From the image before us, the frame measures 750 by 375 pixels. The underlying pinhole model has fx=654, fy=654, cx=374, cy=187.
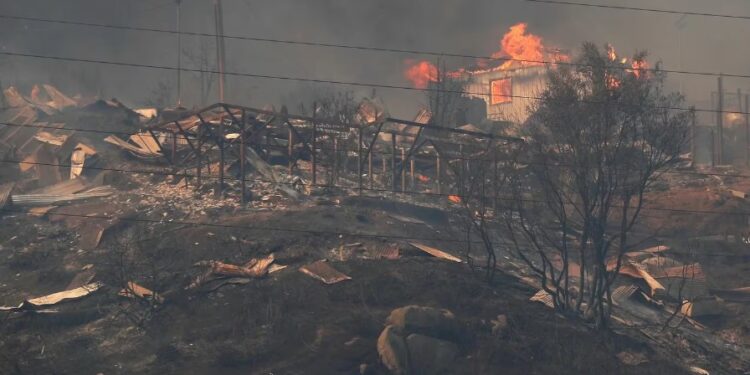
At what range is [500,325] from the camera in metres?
13.8

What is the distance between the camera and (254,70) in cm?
6041

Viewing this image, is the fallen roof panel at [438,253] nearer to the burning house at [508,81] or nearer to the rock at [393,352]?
the rock at [393,352]

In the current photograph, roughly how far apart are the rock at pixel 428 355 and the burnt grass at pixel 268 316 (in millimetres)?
252

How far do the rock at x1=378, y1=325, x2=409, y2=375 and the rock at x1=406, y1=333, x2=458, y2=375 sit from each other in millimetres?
124

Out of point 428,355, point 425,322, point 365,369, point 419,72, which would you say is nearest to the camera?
point 365,369

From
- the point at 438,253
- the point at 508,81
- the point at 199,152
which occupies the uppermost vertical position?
the point at 508,81

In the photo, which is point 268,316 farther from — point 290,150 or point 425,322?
point 290,150

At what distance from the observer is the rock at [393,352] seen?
1202cm

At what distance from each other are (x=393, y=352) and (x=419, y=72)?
44.9 m

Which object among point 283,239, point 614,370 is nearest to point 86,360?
point 283,239

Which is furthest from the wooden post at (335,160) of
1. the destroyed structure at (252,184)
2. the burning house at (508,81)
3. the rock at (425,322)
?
the burning house at (508,81)

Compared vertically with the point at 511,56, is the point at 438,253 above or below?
below

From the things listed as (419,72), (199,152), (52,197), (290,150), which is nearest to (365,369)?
(290,150)

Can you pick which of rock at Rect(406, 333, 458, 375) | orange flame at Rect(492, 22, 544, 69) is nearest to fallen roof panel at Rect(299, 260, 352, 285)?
rock at Rect(406, 333, 458, 375)
